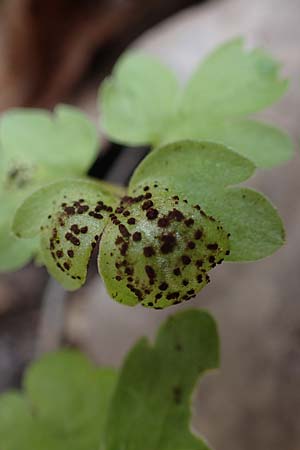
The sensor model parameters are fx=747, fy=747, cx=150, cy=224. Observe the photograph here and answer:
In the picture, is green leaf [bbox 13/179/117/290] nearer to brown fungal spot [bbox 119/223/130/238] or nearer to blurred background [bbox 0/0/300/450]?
brown fungal spot [bbox 119/223/130/238]

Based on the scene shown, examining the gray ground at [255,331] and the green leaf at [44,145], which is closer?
the green leaf at [44,145]

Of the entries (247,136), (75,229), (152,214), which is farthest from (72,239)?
(247,136)

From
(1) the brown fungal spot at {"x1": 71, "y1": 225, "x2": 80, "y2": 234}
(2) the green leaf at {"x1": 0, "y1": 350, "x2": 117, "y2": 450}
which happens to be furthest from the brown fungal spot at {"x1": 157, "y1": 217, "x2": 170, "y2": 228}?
(2) the green leaf at {"x1": 0, "y1": 350, "x2": 117, "y2": 450}

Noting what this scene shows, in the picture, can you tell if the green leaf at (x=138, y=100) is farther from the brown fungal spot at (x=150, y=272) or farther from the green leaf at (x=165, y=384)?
the brown fungal spot at (x=150, y=272)

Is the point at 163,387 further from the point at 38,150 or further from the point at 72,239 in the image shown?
the point at 38,150

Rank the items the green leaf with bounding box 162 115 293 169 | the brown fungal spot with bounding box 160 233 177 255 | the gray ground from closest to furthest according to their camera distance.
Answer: the brown fungal spot with bounding box 160 233 177 255, the green leaf with bounding box 162 115 293 169, the gray ground

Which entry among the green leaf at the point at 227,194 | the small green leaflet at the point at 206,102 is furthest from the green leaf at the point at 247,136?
the green leaf at the point at 227,194

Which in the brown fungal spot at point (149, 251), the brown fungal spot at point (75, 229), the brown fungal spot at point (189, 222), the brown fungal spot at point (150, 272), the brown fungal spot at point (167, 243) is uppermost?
the brown fungal spot at point (189, 222)

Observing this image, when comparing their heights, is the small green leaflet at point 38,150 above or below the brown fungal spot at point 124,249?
below
